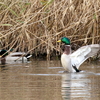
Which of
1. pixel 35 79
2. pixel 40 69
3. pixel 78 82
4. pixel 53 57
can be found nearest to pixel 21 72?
pixel 40 69

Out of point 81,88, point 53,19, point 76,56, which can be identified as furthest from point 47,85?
point 53,19

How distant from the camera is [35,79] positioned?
796cm

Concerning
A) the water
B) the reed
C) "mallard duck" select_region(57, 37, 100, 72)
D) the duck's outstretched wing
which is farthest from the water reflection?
the reed

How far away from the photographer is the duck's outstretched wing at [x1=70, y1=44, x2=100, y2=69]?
9914 millimetres

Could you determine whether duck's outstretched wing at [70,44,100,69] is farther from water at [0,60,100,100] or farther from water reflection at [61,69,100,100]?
water reflection at [61,69,100,100]

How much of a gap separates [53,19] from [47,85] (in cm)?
492

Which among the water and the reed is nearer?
the water

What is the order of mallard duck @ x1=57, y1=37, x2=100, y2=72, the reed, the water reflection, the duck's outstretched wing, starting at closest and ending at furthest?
the water reflection < mallard duck @ x1=57, y1=37, x2=100, y2=72 < the duck's outstretched wing < the reed

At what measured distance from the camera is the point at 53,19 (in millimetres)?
11812

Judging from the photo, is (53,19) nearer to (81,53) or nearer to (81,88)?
(81,53)

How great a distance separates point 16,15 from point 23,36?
754 millimetres

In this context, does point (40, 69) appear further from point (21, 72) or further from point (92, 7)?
point (92, 7)

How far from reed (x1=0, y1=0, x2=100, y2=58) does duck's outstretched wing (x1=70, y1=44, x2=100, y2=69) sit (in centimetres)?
75

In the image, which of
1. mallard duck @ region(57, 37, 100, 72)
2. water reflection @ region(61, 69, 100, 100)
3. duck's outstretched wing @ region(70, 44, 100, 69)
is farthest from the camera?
duck's outstretched wing @ region(70, 44, 100, 69)
